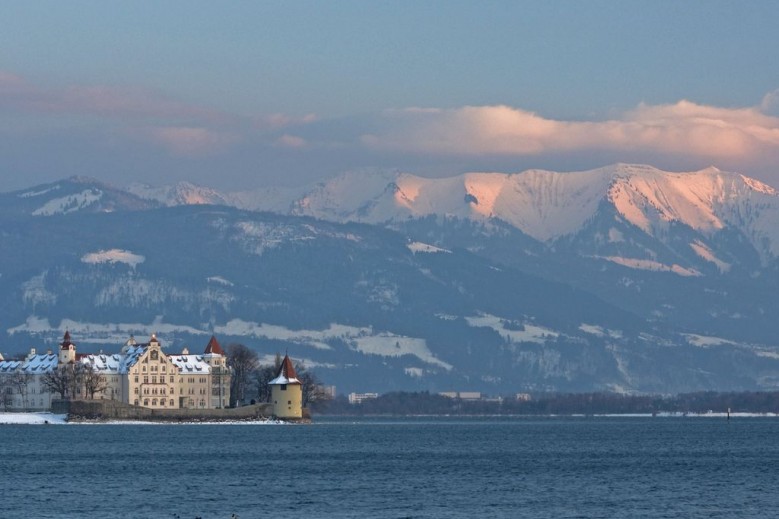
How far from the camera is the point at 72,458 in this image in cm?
16712

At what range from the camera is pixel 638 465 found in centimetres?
16188

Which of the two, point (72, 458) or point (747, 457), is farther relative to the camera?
point (747, 457)

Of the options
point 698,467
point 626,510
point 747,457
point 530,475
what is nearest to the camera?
point 626,510

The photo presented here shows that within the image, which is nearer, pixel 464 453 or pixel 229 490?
pixel 229 490

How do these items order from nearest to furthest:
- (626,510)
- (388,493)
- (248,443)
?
1. (626,510)
2. (388,493)
3. (248,443)

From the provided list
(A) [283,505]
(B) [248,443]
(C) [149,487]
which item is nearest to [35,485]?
(C) [149,487]

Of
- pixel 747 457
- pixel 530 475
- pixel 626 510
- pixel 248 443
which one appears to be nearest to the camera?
pixel 626 510

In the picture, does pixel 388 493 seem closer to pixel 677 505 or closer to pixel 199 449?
pixel 677 505

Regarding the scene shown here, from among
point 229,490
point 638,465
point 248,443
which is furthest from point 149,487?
point 248,443

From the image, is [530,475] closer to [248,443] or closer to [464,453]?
[464,453]

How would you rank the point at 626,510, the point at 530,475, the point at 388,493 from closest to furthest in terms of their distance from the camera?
the point at 626,510
the point at 388,493
the point at 530,475

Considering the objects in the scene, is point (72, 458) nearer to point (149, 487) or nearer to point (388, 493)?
point (149, 487)

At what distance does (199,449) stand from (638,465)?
4652cm

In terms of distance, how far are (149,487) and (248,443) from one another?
6887cm
